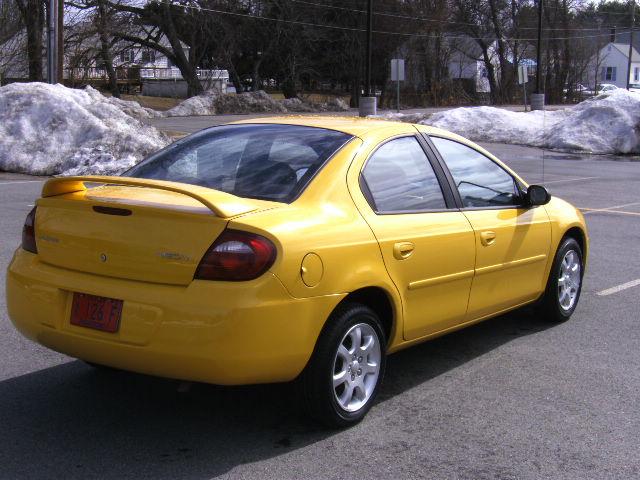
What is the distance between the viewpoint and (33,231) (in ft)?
15.1

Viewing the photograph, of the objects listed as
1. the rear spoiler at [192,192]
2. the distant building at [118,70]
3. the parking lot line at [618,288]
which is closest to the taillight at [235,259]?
the rear spoiler at [192,192]

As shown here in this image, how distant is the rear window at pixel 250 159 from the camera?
15.0ft

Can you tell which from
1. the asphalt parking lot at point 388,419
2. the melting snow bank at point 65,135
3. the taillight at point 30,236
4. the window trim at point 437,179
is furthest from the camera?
the melting snow bank at point 65,135

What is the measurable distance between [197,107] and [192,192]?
43788mm

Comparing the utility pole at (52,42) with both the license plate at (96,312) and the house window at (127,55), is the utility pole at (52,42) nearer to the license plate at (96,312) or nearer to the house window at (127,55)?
the license plate at (96,312)

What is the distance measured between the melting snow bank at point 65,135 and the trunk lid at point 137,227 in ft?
43.4

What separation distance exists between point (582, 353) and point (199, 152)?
9.58 feet

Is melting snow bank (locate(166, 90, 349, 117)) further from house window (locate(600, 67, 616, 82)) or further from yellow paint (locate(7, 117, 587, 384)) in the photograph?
house window (locate(600, 67, 616, 82))

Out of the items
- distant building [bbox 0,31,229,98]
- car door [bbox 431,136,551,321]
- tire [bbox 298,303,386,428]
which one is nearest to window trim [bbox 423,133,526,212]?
car door [bbox 431,136,551,321]

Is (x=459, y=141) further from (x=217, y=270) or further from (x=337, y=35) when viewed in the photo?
(x=337, y=35)

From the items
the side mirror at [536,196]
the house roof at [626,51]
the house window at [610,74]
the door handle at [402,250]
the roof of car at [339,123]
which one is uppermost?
the house roof at [626,51]

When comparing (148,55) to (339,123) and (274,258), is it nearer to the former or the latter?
(339,123)

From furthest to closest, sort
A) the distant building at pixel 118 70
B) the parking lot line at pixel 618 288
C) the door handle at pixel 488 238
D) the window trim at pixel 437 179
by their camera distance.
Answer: the distant building at pixel 118 70 → the parking lot line at pixel 618 288 → the door handle at pixel 488 238 → the window trim at pixel 437 179

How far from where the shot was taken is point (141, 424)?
4461 mm
